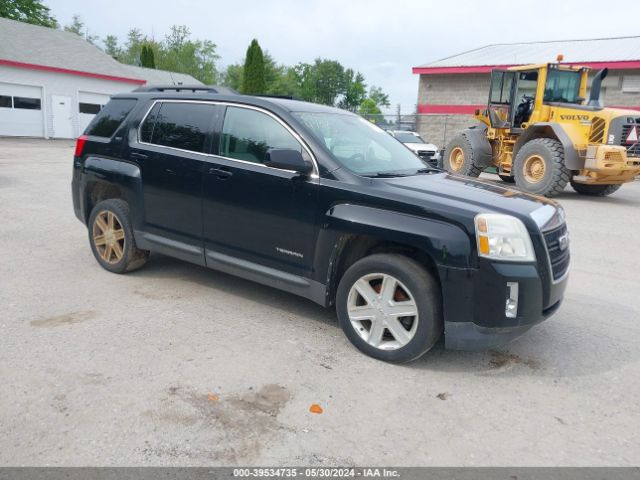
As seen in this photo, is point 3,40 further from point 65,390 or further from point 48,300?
point 65,390

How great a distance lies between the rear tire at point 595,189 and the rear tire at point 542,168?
129 centimetres

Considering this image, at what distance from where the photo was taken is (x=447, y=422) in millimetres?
3047

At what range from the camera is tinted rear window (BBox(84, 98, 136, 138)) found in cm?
538

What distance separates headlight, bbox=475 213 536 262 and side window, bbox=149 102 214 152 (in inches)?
99.6

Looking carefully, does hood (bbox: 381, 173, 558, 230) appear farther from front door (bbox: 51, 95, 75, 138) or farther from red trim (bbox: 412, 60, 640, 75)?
front door (bbox: 51, 95, 75, 138)

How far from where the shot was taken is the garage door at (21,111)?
2642 cm

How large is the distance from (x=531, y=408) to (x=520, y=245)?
3.31 ft

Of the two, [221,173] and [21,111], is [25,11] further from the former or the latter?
[221,173]

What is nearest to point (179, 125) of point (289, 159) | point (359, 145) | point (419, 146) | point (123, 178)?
point (123, 178)

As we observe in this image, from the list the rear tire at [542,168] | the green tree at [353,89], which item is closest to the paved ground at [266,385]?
the rear tire at [542,168]

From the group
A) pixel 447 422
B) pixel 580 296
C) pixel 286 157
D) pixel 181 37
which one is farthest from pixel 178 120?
pixel 181 37

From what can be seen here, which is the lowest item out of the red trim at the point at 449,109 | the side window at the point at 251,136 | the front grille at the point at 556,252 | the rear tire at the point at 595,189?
the rear tire at the point at 595,189

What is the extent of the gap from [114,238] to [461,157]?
11.7 m

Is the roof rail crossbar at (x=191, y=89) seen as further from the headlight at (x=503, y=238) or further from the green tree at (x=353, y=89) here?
the green tree at (x=353, y=89)
